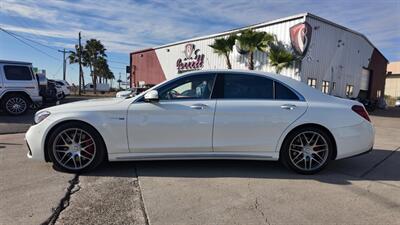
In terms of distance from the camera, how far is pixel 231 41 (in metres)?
20.9

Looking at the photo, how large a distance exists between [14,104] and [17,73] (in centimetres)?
113

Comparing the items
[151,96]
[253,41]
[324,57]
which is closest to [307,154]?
[151,96]

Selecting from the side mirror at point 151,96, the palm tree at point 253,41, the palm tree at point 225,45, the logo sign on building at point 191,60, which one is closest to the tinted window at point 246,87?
the side mirror at point 151,96

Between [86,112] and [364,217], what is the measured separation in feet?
11.9

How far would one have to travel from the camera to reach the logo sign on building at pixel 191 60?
25641 millimetres

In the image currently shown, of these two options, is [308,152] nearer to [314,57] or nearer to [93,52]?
[314,57]

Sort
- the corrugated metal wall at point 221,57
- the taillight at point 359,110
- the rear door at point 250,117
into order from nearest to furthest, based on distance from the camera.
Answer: the rear door at point 250,117 → the taillight at point 359,110 → the corrugated metal wall at point 221,57

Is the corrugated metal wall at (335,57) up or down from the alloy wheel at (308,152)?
up

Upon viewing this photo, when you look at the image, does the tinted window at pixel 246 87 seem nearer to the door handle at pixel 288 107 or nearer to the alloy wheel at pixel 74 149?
the door handle at pixel 288 107

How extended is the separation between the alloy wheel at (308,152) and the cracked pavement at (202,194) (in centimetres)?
19

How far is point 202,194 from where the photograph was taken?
406 cm

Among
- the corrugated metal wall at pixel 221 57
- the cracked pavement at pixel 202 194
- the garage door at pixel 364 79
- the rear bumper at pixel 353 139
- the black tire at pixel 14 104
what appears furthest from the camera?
the garage door at pixel 364 79

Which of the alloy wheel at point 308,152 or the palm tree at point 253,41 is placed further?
the palm tree at point 253,41

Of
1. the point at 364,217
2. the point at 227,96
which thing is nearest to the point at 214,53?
the point at 227,96
